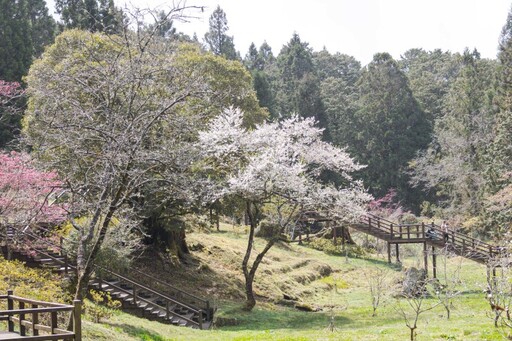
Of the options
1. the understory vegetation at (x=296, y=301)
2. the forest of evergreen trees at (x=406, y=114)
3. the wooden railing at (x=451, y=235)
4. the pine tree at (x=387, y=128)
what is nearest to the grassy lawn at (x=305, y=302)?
the understory vegetation at (x=296, y=301)

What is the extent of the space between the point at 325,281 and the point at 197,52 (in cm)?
1511

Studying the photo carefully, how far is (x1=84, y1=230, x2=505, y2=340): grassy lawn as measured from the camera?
1786 centimetres

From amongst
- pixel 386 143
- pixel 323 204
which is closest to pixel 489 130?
pixel 386 143

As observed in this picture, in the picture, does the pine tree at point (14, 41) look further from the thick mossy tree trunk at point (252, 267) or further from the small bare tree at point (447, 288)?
the small bare tree at point (447, 288)

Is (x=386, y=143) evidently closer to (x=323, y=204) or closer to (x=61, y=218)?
(x=323, y=204)

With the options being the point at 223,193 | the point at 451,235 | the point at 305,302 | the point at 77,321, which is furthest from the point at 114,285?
the point at 451,235

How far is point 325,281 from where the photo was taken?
33906mm

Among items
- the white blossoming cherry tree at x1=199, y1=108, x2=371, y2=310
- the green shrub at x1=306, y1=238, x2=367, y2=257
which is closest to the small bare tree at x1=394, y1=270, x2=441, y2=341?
the white blossoming cherry tree at x1=199, y1=108, x2=371, y2=310

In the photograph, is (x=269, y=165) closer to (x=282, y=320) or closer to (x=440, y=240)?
(x=282, y=320)

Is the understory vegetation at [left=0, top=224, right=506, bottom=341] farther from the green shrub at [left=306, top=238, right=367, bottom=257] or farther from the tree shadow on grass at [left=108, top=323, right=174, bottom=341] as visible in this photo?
the green shrub at [left=306, top=238, right=367, bottom=257]

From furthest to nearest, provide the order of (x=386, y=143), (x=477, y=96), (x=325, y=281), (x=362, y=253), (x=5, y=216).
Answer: (x=386, y=143)
(x=477, y=96)
(x=362, y=253)
(x=325, y=281)
(x=5, y=216)

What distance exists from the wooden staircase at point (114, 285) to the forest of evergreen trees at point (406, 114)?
19.3 meters

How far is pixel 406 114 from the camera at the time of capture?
64.6 m

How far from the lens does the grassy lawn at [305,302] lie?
17.9m
